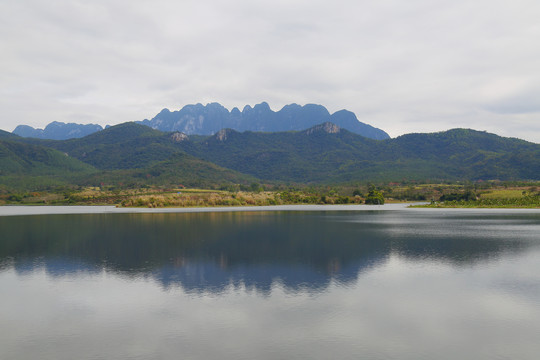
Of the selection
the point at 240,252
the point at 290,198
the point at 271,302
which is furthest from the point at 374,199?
the point at 271,302

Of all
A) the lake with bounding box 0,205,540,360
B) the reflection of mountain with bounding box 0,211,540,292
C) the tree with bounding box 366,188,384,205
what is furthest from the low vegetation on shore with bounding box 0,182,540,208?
the lake with bounding box 0,205,540,360

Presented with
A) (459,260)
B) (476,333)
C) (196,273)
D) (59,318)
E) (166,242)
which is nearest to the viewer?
(476,333)

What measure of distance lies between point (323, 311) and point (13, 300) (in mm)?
20443

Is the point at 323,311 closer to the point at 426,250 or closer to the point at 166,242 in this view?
the point at 426,250

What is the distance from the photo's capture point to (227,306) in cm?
2303

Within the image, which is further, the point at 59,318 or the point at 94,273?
the point at 94,273

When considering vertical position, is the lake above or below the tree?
below

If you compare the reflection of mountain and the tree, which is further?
the tree

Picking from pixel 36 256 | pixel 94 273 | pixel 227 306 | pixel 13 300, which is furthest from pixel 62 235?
pixel 227 306

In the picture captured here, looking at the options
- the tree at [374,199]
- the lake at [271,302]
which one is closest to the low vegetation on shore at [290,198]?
the tree at [374,199]

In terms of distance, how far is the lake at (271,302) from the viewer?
1709cm

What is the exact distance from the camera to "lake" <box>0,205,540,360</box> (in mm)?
17094

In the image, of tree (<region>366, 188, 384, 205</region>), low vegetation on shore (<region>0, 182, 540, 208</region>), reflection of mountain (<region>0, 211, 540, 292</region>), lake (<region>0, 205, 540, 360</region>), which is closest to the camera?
lake (<region>0, 205, 540, 360</region>)

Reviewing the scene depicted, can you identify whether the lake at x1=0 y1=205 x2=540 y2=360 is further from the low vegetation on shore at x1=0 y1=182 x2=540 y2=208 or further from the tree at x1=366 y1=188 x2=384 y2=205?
the tree at x1=366 y1=188 x2=384 y2=205
